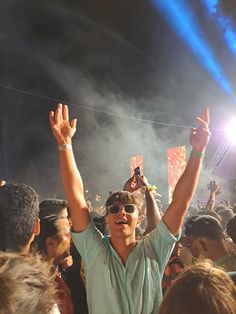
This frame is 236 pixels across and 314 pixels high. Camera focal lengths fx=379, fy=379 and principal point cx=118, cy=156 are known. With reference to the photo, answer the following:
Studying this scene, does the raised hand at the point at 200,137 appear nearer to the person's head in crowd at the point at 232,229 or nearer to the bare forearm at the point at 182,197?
the bare forearm at the point at 182,197

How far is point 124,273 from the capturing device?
2213mm

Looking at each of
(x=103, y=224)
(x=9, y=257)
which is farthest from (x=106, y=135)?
(x=9, y=257)

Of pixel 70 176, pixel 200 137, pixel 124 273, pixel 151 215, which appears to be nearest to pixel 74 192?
pixel 70 176

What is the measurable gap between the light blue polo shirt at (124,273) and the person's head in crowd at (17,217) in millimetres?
280

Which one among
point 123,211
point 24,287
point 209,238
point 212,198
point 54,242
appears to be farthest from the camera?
point 212,198

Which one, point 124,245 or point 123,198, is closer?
point 124,245

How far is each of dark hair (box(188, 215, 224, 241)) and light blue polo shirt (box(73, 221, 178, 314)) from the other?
920 mm

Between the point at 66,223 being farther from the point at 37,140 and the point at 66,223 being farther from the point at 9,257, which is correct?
the point at 37,140

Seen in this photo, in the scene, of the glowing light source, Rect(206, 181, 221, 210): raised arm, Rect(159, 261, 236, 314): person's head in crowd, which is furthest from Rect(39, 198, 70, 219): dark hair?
the glowing light source

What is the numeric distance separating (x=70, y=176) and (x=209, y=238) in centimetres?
139

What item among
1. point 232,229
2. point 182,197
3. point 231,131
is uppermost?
point 231,131

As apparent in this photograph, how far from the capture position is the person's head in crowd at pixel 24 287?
3.32 feet

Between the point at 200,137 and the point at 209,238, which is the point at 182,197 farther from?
the point at 209,238

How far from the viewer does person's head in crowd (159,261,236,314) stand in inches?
42.5
